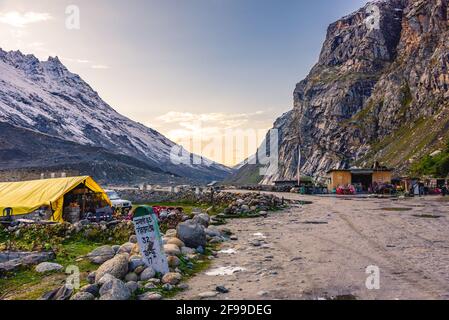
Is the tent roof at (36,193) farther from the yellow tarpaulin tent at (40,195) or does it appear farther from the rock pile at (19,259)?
the rock pile at (19,259)

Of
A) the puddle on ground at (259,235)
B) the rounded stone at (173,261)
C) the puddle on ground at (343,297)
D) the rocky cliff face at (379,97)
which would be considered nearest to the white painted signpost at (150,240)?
the rounded stone at (173,261)

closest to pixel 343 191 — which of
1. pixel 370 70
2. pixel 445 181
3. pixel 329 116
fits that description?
pixel 445 181

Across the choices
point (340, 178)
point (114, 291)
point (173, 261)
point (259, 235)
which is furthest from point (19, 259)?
point (340, 178)

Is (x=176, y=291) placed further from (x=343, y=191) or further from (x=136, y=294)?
(x=343, y=191)

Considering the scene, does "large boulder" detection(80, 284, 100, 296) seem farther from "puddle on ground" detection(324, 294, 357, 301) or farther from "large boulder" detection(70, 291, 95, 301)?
"puddle on ground" detection(324, 294, 357, 301)

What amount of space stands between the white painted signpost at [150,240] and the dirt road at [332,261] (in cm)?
111

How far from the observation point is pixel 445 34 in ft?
427

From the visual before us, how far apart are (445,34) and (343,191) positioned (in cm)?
10263

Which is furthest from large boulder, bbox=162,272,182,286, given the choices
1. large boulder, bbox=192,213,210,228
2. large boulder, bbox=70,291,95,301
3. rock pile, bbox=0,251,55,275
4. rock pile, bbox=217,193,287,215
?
rock pile, bbox=217,193,287,215

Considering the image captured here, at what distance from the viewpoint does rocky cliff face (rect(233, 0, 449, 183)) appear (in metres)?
118

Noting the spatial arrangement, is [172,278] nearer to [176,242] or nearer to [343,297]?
[176,242]

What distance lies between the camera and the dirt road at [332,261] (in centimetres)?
949

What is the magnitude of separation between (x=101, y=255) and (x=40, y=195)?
13.2 m

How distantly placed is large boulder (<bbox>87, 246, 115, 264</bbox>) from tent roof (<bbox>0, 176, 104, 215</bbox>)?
11340 mm
